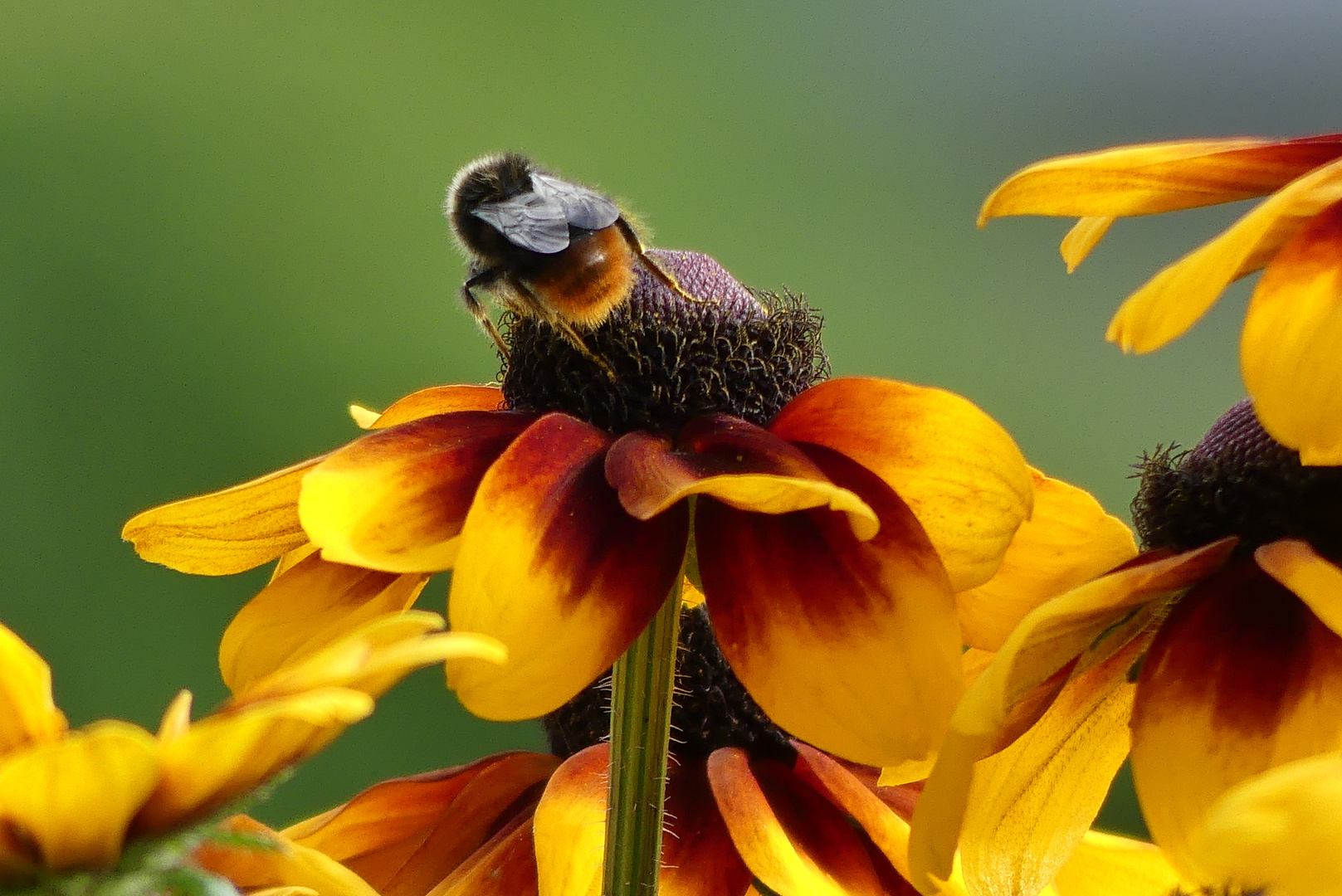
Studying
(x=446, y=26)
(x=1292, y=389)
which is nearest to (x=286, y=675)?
(x=1292, y=389)

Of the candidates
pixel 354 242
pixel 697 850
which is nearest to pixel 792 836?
pixel 697 850

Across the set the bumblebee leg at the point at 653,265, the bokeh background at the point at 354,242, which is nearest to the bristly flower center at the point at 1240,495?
the bumblebee leg at the point at 653,265

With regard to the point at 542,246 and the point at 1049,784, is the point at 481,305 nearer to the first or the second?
the point at 542,246

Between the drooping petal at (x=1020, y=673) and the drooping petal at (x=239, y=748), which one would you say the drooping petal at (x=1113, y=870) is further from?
the drooping petal at (x=239, y=748)

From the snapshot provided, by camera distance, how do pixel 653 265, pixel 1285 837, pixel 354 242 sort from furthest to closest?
pixel 354 242 → pixel 653 265 → pixel 1285 837

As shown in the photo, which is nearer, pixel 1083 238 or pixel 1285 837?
pixel 1285 837

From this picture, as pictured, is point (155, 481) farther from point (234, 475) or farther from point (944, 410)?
point (944, 410)
